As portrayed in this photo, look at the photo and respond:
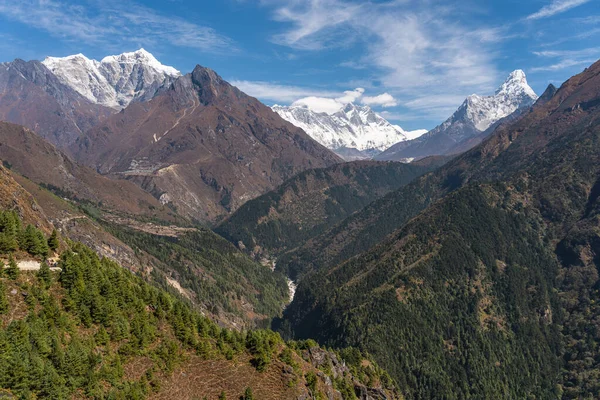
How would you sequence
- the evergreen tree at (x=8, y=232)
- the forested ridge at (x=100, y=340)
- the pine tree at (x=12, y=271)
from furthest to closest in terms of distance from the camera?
the evergreen tree at (x=8, y=232), the pine tree at (x=12, y=271), the forested ridge at (x=100, y=340)

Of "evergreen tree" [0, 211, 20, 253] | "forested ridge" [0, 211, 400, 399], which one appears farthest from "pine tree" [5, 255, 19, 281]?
"evergreen tree" [0, 211, 20, 253]

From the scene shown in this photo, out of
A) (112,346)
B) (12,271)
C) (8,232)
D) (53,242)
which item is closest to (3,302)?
(12,271)

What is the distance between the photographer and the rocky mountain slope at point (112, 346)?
60.5 m

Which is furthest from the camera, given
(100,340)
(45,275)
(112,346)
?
(45,275)

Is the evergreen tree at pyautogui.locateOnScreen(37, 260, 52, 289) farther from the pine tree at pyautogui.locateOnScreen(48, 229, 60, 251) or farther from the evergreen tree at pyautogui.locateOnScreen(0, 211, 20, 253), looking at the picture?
the pine tree at pyautogui.locateOnScreen(48, 229, 60, 251)

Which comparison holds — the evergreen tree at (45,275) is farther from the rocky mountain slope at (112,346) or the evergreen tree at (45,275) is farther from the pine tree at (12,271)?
the pine tree at (12,271)

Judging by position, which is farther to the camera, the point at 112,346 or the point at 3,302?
the point at 112,346

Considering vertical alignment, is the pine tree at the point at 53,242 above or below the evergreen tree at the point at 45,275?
above

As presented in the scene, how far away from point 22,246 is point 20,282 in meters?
11.4

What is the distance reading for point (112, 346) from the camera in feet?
242

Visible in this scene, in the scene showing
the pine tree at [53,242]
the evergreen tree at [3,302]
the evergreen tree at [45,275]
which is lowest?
the evergreen tree at [3,302]

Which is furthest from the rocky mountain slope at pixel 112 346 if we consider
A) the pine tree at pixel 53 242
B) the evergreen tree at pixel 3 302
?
the pine tree at pixel 53 242

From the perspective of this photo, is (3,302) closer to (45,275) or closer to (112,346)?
(45,275)

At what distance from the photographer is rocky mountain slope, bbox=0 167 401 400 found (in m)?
60.5
